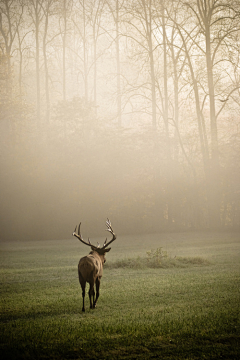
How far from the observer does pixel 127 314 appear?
5.99 meters

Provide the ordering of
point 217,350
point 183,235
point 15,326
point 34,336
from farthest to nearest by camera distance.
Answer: point 183,235 < point 15,326 < point 34,336 < point 217,350

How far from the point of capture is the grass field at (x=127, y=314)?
4336mm

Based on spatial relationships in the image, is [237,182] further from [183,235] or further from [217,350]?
[217,350]

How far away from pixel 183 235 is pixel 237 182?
6.43 meters

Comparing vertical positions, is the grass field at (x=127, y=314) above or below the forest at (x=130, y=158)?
below

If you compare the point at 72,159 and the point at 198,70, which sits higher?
the point at 198,70

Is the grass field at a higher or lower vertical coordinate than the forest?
lower

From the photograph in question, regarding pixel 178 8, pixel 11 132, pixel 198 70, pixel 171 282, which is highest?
pixel 178 8

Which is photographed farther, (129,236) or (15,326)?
(129,236)

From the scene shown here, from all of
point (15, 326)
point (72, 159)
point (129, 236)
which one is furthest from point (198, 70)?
point (15, 326)

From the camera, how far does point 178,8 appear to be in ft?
87.8

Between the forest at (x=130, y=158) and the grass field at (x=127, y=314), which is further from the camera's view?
the forest at (x=130, y=158)

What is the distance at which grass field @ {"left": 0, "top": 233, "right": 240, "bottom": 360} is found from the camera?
4.34 meters

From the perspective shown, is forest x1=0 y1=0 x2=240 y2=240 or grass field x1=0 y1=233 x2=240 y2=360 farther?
forest x1=0 y1=0 x2=240 y2=240
